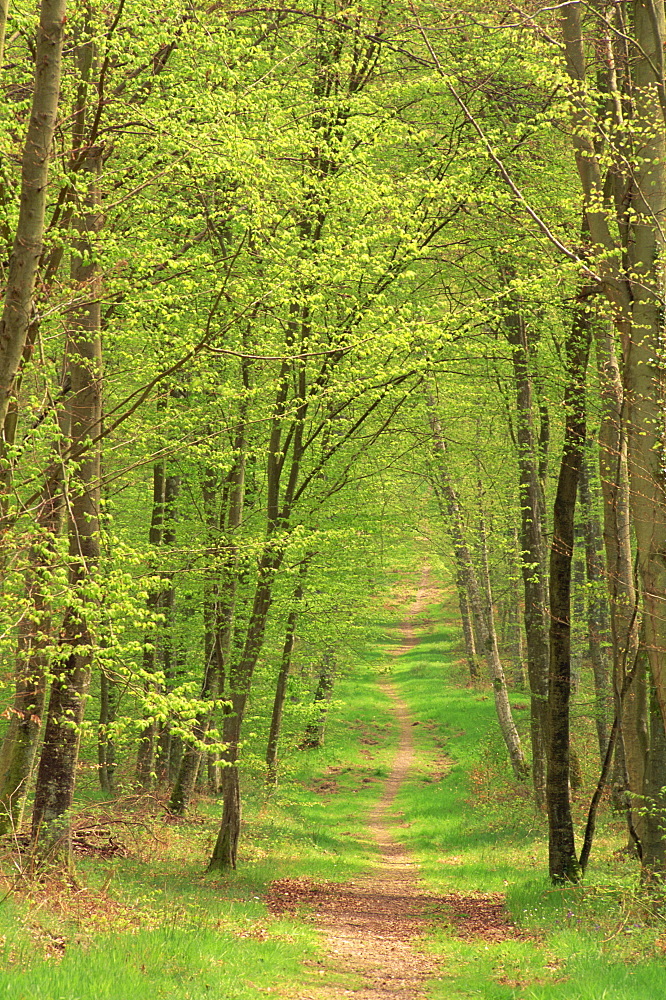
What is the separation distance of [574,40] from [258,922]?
11.1 m

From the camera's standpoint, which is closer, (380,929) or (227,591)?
(380,929)

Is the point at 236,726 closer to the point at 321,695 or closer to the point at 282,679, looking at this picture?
the point at 282,679

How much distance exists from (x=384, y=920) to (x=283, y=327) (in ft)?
26.8

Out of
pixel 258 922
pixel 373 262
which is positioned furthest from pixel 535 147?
pixel 258 922

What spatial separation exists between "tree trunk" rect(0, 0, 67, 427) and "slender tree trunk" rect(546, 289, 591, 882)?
712 centimetres

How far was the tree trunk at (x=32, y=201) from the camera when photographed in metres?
6.27

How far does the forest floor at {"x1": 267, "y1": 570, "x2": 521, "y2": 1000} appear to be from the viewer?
828cm

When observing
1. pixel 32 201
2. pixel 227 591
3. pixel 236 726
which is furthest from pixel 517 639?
pixel 32 201

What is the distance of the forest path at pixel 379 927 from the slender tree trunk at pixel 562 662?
2.06 meters

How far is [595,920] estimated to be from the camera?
8.91m

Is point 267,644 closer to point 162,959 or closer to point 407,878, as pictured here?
point 407,878

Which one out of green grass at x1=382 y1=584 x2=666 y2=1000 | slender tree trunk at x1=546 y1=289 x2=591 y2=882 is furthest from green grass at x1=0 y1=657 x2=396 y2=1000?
slender tree trunk at x1=546 y1=289 x2=591 y2=882

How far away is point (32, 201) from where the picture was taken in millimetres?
6410

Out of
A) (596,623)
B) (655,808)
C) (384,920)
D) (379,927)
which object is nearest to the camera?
(655,808)
